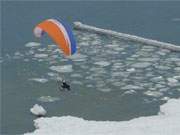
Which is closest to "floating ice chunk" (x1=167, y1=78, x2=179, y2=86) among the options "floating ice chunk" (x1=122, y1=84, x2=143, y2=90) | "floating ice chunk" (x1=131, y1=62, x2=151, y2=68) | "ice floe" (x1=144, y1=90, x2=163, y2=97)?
"ice floe" (x1=144, y1=90, x2=163, y2=97)

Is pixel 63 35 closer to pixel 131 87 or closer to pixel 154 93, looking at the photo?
pixel 131 87

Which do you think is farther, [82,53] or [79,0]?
[79,0]

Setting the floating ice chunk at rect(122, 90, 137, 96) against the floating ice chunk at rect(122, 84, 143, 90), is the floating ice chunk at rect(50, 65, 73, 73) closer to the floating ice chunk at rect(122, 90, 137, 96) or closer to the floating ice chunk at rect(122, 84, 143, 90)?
the floating ice chunk at rect(122, 84, 143, 90)

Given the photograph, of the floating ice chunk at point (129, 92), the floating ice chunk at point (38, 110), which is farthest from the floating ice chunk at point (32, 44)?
the floating ice chunk at point (38, 110)

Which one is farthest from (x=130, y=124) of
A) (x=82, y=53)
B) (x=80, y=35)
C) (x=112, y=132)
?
(x=80, y=35)

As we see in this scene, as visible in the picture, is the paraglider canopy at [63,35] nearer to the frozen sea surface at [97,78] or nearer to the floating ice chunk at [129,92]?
the frozen sea surface at [97,78]

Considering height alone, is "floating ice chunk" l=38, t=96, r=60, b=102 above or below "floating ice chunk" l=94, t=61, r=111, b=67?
below

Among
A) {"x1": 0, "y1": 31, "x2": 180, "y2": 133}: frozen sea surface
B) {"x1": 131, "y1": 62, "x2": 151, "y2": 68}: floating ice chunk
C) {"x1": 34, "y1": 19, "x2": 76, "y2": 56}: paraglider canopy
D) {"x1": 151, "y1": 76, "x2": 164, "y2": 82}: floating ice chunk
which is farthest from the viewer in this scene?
{"x1": 131, "y1": 62, "x2": 151, "y2": 68}: floating ice chunk

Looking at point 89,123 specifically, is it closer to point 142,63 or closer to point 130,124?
point 130,124

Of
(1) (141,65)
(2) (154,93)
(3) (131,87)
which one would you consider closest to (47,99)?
(3) (131,87)
